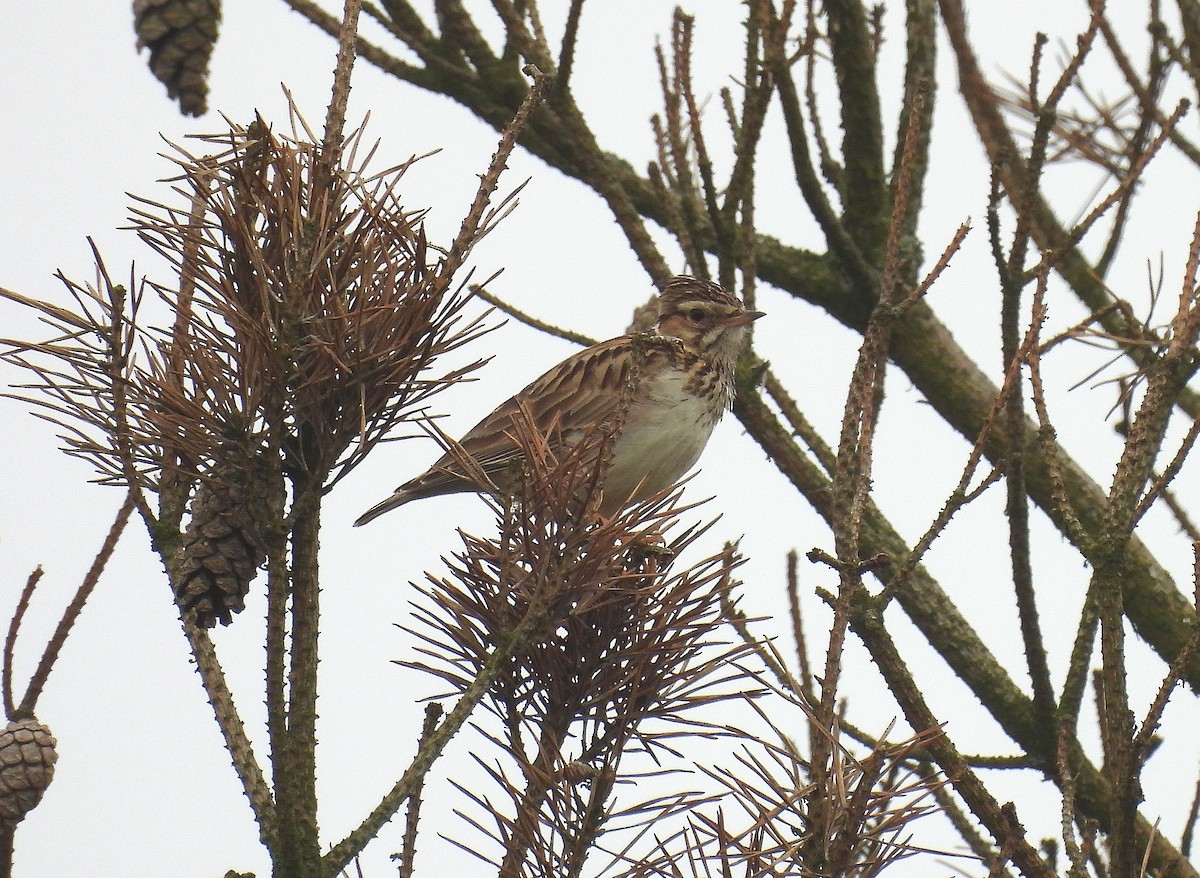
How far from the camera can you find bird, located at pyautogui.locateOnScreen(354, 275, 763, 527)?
4.63m

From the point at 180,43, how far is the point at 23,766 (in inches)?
54.1

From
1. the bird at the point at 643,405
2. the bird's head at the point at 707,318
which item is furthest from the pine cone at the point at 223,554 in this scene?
the bird's head at the point at 707,318

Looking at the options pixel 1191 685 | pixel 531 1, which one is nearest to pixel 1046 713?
pixel 1191 685

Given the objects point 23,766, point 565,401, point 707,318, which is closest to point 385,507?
point 565,401

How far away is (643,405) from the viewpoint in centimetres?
483

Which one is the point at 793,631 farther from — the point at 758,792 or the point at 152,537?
the point at 152,537

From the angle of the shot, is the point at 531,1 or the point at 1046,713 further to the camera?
the point at 531,1

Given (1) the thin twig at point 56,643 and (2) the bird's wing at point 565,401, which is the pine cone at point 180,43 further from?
(2) the bird's wing at point 565,401

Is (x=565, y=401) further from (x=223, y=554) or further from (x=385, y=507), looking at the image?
(x=223, y=554)

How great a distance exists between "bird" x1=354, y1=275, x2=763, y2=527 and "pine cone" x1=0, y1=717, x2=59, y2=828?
6.04 ft

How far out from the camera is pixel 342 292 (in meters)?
2.51

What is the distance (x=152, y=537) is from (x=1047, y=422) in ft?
5.68

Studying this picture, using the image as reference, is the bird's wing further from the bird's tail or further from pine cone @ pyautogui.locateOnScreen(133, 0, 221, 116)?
pine cone @ pyautogui.locateOnScreen(133, 0, 221, 116)

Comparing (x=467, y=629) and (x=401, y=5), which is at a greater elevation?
(x=401, y=5)
